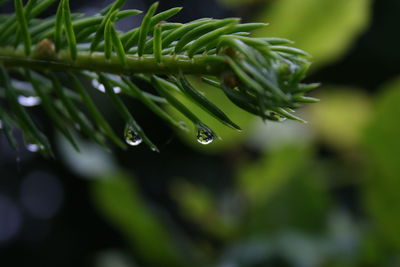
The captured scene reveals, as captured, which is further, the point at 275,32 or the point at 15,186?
the point at 15,186

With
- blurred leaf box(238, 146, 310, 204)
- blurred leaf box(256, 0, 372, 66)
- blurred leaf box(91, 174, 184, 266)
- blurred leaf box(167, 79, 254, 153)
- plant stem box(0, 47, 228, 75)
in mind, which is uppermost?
plant stem box(0, 47, 228, 75)

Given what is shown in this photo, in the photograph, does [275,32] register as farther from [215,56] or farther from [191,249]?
[215,56]

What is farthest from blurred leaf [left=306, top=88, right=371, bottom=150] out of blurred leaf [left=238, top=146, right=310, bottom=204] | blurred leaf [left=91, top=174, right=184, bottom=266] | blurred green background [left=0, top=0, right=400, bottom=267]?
blurred leaf [left=91, top=174, right=184, bottom=266]

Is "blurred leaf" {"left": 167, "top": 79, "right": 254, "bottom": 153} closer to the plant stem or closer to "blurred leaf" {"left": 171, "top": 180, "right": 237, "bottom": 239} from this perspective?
"blurred leaf" {"left": 171, "top": 180, "right": 237, "bottom": 239}

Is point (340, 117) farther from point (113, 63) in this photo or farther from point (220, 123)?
point (113, 63)

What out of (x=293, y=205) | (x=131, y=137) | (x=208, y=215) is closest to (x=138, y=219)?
(x=208, y=215)

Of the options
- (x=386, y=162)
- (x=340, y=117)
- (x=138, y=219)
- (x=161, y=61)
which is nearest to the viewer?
(x=161, y=61)

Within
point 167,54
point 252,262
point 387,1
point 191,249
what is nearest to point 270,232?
point 252,262
